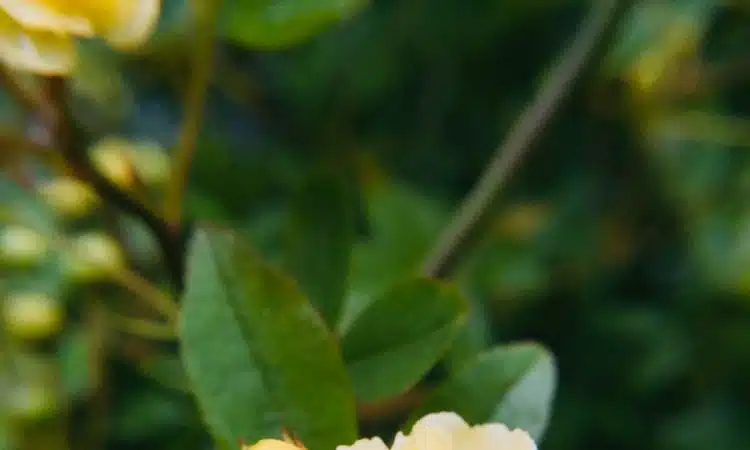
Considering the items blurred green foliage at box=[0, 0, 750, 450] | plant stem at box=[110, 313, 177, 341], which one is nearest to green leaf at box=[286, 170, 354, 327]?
blurred green foliage at box=[0, 0, 750, 450]

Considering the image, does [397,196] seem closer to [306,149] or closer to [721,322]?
[306,149]

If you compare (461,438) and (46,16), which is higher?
(46,16)

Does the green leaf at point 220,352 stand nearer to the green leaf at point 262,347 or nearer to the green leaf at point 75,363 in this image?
the green leaf at point 262,347

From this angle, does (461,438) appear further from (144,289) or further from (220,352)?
(144,289)

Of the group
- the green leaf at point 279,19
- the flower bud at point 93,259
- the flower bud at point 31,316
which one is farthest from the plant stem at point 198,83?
the flower bud at point 31,316

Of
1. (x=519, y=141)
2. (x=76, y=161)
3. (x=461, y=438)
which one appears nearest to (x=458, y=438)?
(x=461, y=438)

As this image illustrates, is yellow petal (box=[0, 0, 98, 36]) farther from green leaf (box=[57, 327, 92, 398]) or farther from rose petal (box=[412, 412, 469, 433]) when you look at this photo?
green leaf (box=[57, 327, 92, 398])
